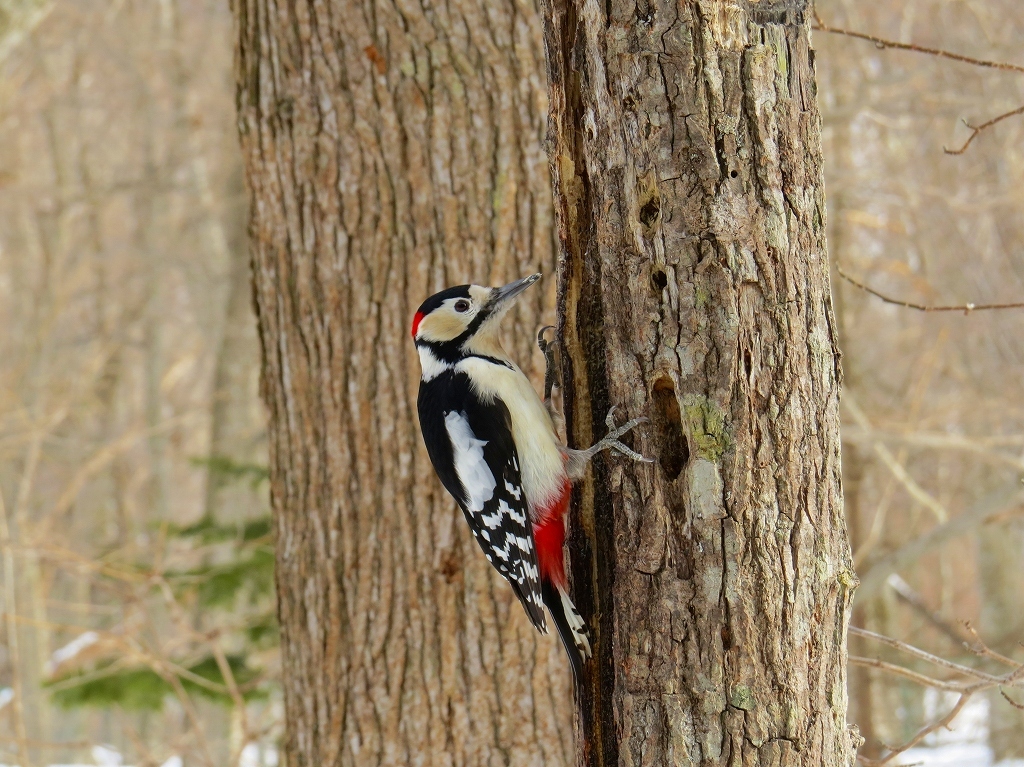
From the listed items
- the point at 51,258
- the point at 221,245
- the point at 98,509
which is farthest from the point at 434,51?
the point at 98,509

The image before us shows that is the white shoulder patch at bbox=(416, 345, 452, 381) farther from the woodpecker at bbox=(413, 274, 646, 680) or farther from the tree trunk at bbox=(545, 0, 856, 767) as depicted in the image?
the tree trunk at bbox=(545, 0, 856, 767)

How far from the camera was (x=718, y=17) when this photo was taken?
208cm

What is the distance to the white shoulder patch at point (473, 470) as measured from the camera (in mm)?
2941

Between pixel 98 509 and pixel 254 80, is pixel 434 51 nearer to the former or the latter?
pixel 254 80

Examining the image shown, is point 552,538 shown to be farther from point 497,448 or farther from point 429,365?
point 429,365

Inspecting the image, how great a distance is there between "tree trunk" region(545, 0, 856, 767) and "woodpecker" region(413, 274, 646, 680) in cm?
45

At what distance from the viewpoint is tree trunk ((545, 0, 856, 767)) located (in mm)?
2078

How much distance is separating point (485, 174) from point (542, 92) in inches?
15.0

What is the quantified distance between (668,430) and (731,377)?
230 millimetres

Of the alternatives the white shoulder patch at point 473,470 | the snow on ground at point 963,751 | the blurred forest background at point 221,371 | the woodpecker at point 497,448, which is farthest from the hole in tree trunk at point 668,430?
the snow on ground at point 963,751

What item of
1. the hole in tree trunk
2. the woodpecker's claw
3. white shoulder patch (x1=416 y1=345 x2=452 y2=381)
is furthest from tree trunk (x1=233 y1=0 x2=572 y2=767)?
the hole in tree trunk

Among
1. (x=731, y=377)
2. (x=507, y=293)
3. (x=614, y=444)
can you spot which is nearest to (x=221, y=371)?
(x=507, y=293)

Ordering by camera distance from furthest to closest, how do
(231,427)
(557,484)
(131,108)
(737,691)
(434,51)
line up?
(131,108), (231,427), (434,51), (557,484), (737,691)

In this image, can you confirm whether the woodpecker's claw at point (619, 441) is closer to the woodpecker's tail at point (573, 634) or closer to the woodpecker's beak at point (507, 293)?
the woodpecker's tail at point (573, 634)
